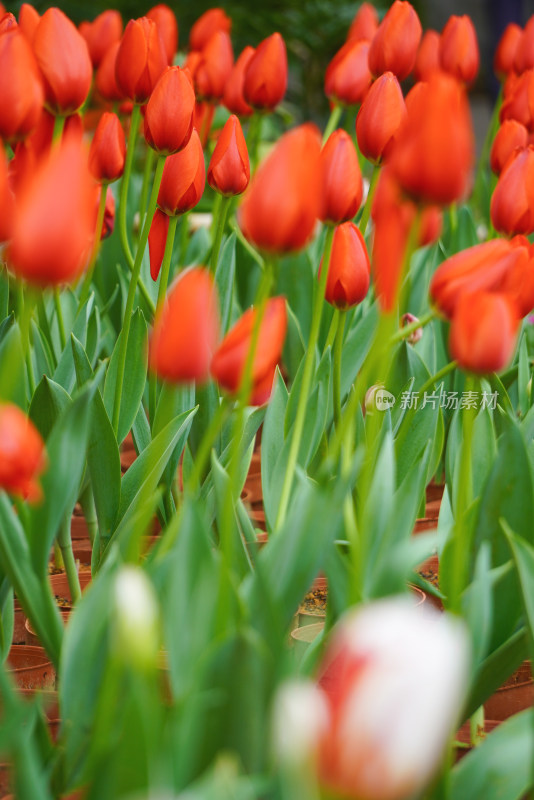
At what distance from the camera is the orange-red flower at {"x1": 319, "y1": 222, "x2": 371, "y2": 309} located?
0.65m

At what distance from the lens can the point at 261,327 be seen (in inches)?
17.5

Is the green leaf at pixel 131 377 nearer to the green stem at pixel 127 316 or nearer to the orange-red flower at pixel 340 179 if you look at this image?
the green stem at pixel 127 316

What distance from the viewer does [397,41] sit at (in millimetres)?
969

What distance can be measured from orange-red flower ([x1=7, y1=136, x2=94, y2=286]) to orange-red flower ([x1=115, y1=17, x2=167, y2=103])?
19.4 inches

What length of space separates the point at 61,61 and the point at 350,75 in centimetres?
42

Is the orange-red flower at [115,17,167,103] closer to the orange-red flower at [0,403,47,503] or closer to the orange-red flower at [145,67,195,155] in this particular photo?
the orange-red flower at [145,67,195,155]

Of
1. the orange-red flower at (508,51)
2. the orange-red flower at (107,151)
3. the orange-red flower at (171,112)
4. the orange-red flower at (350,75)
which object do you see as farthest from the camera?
the orange-red flower at (508,51)

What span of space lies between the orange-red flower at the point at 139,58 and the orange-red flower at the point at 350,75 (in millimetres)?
271

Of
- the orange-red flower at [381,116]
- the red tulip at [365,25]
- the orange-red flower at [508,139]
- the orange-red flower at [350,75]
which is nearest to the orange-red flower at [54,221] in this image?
the orange-red flower at [381,116]

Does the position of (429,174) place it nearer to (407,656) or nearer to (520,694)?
(407,656)

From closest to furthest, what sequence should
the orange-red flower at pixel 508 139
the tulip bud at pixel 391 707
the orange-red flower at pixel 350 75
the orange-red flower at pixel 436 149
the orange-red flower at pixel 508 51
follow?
1. the tulip bud at pixel 391 707
2. the orange-red flower at pixel 436 149
3. the orange-red flower at pixel 508 139
4. the orange-red flower at pixel 350 75
5. the orange-red flower at pixel 508 51

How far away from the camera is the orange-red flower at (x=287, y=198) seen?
398mm

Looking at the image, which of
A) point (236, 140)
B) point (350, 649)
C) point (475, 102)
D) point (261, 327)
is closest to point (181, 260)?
point (236, 140)

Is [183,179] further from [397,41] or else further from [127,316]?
[397,41]
